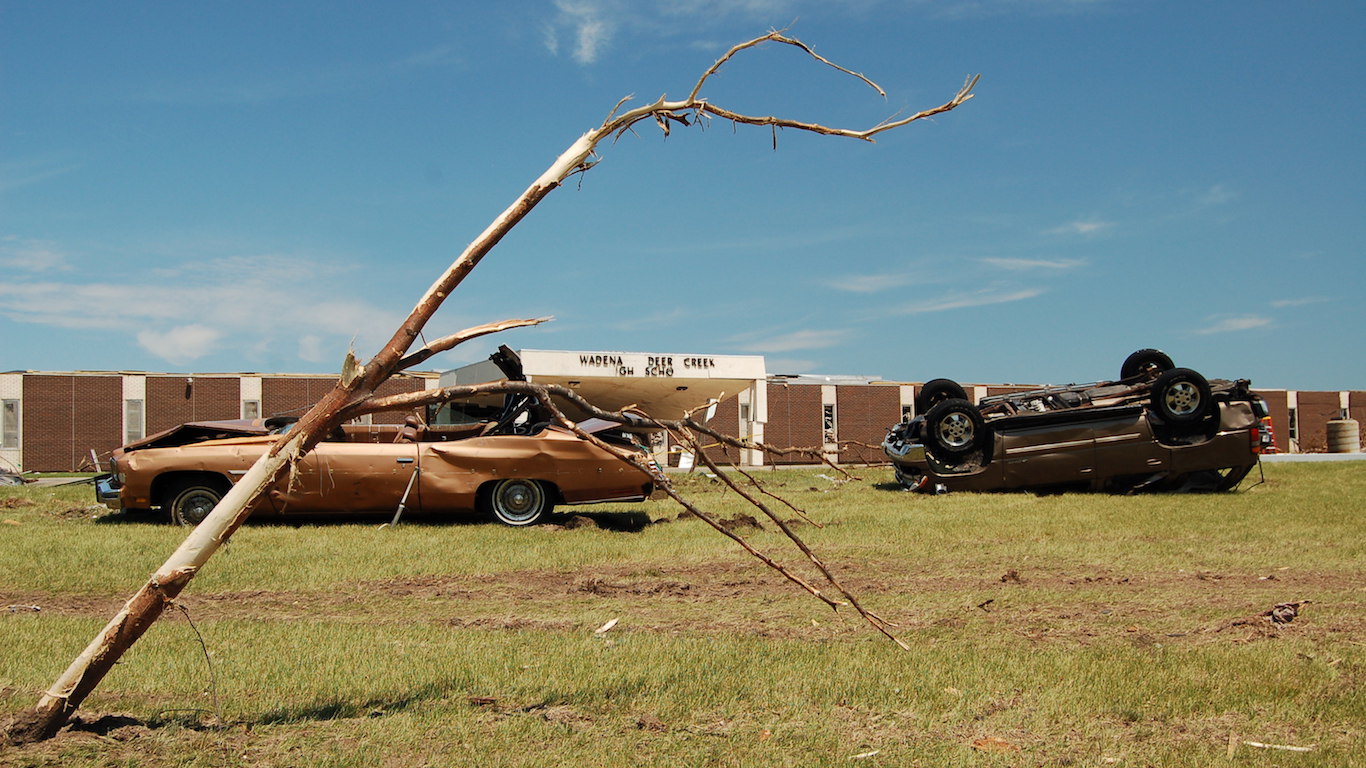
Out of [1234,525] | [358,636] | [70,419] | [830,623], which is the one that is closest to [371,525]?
[358,636]

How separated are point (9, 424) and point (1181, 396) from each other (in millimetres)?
A: 39439

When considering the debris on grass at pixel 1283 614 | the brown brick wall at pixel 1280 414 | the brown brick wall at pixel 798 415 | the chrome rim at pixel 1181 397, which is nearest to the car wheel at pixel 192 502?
the debris on grass at pixel 1283 614

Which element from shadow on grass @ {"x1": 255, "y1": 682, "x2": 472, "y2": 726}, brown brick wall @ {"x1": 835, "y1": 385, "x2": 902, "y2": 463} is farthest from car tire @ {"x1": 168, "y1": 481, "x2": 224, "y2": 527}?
brown brick wall @ {"x1": 835, "y1": 385, "x2": 902, "y2": 463}

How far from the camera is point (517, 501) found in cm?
1227

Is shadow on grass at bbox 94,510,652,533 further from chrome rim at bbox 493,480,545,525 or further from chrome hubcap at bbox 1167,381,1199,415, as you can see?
chrome hubcap at bbox 1167,381,1199,415

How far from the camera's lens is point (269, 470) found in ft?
13.6

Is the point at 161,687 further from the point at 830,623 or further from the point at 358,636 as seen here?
the point at 830,623

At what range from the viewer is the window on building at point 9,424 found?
1486 inches

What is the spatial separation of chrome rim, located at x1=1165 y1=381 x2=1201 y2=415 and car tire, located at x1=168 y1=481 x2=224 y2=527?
1423 cm

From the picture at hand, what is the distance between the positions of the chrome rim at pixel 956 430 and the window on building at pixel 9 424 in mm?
35737

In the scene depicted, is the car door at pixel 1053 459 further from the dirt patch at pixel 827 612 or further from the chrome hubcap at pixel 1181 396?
the dirt patch at pixel 827 612

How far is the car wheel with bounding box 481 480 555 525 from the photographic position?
12.2 metres

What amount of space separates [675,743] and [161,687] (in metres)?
2.58

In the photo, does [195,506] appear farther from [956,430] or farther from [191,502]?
[956,430]
